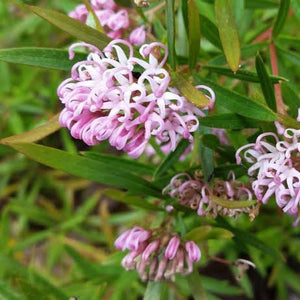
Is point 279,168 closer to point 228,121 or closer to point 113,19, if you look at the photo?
point 228,121

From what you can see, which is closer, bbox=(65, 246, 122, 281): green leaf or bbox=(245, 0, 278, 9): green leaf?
bbox=(245, 0, 278, 9): green leaf

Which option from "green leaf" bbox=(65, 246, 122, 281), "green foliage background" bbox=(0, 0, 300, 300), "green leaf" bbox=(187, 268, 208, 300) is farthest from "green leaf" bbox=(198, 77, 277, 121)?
"green leaf" bbox=(65, 246, 122, 281)

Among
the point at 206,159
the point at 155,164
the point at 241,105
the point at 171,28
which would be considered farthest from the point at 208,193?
the point at 155,164

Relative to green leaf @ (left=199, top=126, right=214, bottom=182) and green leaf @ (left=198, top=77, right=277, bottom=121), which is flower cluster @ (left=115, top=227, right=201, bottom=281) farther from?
Answer: green leaf @ (left=198, top=77, right=277, bottom=121)

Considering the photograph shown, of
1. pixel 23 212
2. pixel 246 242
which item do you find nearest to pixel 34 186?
pixel 23 212

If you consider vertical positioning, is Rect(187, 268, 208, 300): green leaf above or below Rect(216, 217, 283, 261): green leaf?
below

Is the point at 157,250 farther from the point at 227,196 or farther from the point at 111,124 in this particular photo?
the point at 111,124

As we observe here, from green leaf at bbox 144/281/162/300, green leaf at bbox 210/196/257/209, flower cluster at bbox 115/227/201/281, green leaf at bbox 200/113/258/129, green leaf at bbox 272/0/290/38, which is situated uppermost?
green leaf at bbox 272/0/290/38
